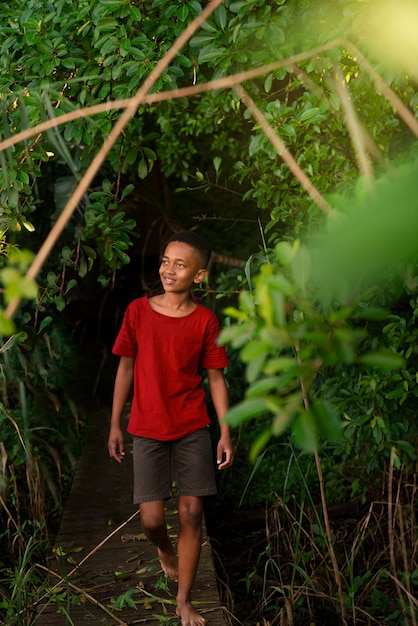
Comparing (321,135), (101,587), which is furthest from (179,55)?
(101,587)

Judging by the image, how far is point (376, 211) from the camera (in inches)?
37.3

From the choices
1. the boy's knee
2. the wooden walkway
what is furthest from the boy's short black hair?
the wooden walkway

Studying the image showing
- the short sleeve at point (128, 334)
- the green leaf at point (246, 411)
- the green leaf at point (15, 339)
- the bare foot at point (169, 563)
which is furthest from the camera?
the bare foot at point (169, 563)

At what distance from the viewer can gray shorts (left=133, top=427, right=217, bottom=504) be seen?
3.15 m

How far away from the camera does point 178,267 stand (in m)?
3.14

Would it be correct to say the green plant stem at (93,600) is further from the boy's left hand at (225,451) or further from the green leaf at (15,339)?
the green leaf at (15,339)

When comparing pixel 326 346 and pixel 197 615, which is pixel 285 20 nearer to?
pixel 326 346

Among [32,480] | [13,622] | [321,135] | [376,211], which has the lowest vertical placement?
[13,622]

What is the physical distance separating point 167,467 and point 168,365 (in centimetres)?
39

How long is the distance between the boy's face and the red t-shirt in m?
0.12

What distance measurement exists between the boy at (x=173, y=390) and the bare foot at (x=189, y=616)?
0.17 m

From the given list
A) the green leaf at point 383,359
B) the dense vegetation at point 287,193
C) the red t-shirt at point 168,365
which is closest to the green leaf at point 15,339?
the dense vegetation at point 287,193

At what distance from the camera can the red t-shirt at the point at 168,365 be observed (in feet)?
10.3

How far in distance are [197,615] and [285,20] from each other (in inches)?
80.2
